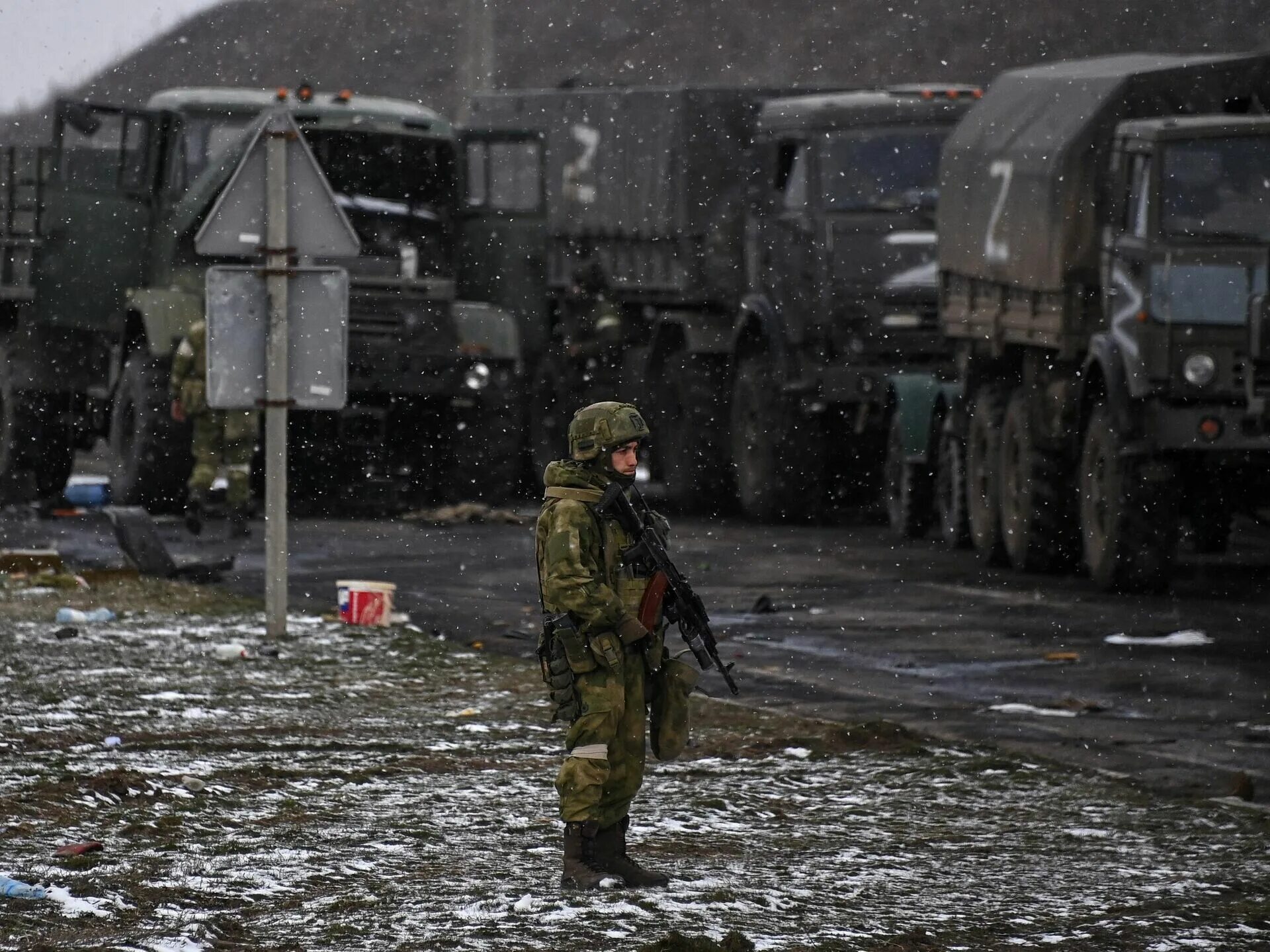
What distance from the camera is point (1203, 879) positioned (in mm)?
7504

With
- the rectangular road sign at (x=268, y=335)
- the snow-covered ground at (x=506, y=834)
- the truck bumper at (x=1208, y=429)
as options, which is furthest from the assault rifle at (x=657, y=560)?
the truck bumper at (x=1208, y=429)

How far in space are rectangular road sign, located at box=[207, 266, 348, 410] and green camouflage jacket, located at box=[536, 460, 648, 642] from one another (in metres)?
5.62

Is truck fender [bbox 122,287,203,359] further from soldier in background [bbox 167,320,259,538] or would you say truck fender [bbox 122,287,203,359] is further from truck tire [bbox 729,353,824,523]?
truck tire [bbox 729,353,824,523]

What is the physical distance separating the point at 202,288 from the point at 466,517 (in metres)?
2.68

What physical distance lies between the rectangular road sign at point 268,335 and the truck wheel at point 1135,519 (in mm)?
5105

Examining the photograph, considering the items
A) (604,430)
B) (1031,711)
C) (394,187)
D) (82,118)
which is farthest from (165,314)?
(604,430)

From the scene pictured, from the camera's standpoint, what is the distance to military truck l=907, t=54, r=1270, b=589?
1556 centimetres

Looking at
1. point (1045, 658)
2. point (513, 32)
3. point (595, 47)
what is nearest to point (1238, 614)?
point (1045, 658)

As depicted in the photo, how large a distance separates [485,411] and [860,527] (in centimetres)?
307

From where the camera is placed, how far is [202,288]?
68.8 ft

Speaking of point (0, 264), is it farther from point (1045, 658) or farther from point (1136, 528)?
point (1045, 658)

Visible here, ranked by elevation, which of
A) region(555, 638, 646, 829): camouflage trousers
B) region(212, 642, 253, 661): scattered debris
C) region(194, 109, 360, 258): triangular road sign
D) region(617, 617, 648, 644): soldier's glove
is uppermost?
region(194, 109, 360, 258): triangular road sign

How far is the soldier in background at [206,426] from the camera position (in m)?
19.0

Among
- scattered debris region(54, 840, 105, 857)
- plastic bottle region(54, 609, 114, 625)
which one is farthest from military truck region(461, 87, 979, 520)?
scattered debris region(54, 840, 105, 857)
